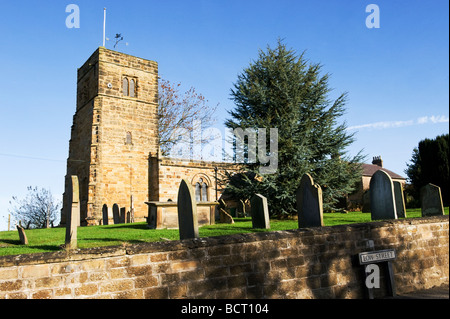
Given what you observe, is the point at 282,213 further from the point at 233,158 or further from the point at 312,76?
the point at 312,76

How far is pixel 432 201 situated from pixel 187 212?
7.66m

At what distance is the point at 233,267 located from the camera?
17.7ft

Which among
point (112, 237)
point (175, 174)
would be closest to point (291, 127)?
point (112, 237)

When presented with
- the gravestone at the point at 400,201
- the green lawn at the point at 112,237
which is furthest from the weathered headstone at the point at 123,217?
the gravestone at the point at 400,201

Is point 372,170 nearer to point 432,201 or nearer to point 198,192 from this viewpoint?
point 198,192

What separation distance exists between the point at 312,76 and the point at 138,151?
15.2m

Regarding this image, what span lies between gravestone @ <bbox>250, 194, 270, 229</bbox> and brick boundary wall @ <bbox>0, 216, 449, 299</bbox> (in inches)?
107

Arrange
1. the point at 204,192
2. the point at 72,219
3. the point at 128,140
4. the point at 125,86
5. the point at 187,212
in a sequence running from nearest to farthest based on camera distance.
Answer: the point at 187,212 < the point at 72,219 < the point at 128,140 < the point at 204,192 < the point at 125,86

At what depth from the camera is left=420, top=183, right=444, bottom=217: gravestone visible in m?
9.98

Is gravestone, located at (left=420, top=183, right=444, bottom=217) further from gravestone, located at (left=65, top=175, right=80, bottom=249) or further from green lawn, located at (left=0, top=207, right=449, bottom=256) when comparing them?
gravestone, located at (left=65, top=175, right=80, bottom=249)

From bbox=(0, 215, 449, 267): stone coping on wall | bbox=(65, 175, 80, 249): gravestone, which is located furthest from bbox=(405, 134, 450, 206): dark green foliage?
bbox=(65, 175, 80, 249): gravestone

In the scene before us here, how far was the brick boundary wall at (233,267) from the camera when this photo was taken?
173 inches

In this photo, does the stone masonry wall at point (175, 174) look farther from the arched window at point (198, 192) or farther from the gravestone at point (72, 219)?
the gravestone at point (72, 219)
